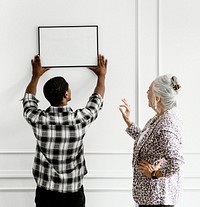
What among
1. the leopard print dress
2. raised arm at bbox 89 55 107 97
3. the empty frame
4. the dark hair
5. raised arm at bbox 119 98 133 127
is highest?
the empty frame

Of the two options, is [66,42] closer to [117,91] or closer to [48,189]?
[117,91]

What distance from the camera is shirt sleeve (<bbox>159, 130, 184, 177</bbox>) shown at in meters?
1.67

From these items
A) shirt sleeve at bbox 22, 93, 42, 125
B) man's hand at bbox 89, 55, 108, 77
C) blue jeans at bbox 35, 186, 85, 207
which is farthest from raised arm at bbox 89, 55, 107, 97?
blue jeans at bbox 35, 186, 85, 207

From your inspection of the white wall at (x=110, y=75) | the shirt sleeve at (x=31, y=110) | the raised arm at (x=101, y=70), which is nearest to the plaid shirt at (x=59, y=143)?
the shirt sleeve at (x=31, y=110)

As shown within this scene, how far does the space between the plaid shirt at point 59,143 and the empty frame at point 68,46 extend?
36 cm

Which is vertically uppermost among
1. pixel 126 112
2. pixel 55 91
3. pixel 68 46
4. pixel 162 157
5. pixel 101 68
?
pixel 68 46

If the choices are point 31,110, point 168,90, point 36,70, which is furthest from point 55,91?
point 168,90

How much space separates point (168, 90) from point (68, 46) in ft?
2.46

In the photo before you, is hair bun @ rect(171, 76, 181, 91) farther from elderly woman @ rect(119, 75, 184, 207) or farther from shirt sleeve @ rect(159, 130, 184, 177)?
shirt sleeve @ rect(159, 130, 184, 177)

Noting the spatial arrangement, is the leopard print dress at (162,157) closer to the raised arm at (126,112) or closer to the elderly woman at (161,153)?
the elderly woman at (161,153)

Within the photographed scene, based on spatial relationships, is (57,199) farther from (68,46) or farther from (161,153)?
(68,46)

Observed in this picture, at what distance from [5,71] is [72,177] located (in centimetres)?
77

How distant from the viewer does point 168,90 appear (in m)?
1.75

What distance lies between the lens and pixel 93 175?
228 cm
